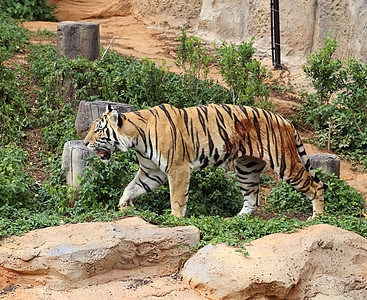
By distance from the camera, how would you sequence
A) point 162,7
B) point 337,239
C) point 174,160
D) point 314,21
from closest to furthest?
point 337,239 < point 174,160 < point 314,21 < point 162,7

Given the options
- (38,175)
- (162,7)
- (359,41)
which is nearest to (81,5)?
(162,7)

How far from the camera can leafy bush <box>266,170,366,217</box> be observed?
7.55 metres

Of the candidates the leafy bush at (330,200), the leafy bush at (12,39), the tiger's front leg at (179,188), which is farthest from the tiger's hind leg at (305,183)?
the leafy bush at (12,39)

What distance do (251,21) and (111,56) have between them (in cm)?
546

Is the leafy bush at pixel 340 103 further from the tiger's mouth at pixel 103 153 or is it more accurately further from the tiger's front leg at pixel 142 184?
the tiger's mouth at pixel 103 153

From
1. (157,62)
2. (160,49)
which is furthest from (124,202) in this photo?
(160,49)

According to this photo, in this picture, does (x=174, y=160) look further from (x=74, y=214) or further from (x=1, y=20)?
(x=1, y=20)

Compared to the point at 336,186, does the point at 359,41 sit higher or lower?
higher

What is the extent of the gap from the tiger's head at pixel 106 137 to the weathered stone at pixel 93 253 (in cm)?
96

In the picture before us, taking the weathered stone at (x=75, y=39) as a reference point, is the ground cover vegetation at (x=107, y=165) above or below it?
below

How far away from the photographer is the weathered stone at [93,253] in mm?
5305

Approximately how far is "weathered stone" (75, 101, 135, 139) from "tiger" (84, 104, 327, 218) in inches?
56.8

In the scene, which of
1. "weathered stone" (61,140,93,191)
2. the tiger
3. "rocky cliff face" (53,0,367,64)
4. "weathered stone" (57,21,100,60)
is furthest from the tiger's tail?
"rocky cliff face" (53,0,367,64)

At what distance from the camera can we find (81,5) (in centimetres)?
1884
